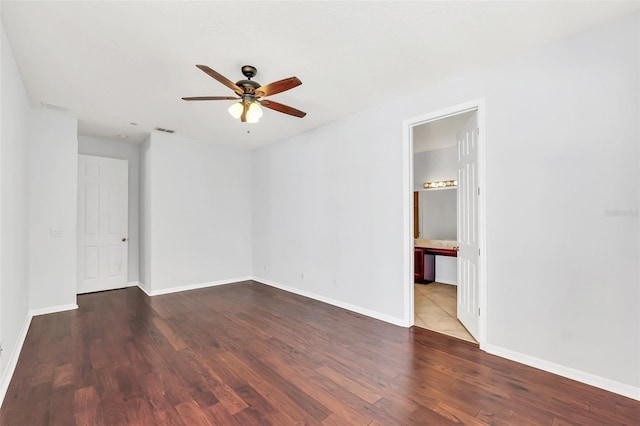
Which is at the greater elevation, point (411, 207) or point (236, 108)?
point (236, 108)

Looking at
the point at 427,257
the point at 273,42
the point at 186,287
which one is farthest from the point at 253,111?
the point at 427,257

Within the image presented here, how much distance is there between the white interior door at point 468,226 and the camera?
3041 mm

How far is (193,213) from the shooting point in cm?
540

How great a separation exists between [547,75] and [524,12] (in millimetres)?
662

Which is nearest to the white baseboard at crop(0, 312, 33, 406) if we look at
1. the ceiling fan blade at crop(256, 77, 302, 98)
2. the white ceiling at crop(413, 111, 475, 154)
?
the ceiling fan blade at crop(256, 77, 302, 98)

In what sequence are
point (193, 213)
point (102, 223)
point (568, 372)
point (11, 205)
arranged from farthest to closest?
1. point (193, 213)
2. point (102, 223)
3. point (11, 205)
4. point (568, 372)

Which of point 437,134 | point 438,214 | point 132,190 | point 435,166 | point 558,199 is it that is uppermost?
point 437,134

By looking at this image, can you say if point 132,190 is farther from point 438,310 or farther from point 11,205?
point 438,310

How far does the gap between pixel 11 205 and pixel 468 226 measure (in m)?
4.40

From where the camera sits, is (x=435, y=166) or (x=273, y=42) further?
(x=435, y=166)

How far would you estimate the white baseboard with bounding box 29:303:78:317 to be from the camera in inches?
154

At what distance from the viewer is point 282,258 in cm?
535

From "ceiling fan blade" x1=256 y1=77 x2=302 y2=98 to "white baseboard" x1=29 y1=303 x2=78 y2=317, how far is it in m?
4.03

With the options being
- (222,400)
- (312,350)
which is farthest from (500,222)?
(222,400)
